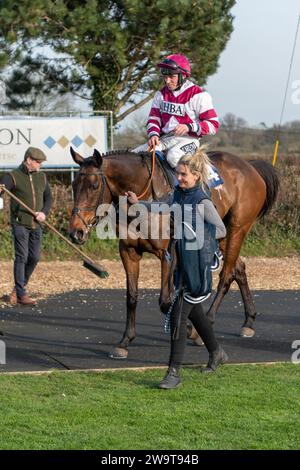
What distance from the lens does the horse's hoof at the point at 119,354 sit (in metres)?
8.32

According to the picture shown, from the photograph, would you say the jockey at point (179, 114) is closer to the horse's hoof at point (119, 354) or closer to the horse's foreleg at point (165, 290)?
the horse's foreleg at point (165, 290)

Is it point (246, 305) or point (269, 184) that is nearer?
point (246, 305)

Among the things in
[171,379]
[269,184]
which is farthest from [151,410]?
[269,184]

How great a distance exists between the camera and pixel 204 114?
29.5ft

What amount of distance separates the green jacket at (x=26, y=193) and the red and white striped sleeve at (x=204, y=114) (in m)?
3.24

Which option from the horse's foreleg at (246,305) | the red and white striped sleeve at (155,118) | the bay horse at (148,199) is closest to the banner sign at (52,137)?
the bay horse at (148,199)

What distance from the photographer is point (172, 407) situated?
6.39 meters

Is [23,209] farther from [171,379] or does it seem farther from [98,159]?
[171,379]

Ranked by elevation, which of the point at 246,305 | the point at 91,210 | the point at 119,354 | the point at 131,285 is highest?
the point at 91,210

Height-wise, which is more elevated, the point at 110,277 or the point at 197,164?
the point at 197,164

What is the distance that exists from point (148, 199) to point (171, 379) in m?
2.21

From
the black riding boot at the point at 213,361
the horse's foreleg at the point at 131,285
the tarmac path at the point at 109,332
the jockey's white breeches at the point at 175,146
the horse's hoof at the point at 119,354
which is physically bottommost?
the tarmac path at the point at 109,332
